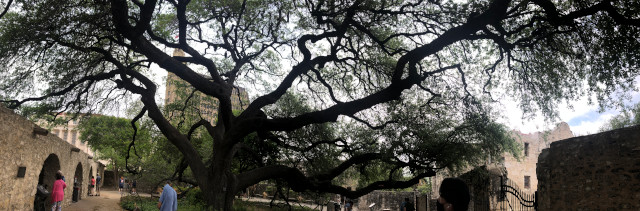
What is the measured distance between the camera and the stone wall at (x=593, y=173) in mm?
6988

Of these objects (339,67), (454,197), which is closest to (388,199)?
(339,67)

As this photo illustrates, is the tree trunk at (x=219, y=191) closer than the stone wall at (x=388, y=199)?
Yes

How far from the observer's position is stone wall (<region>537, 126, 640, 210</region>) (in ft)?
22.9

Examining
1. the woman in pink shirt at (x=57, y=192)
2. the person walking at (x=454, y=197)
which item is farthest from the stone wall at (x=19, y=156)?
the person walking at (x=454, y=197)

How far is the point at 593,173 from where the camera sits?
7770 mm

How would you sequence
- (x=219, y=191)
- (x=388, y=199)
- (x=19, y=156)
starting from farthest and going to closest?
1. (x=388, y=199)
2. (x=219, y=191)
3. (x=19, y=156)

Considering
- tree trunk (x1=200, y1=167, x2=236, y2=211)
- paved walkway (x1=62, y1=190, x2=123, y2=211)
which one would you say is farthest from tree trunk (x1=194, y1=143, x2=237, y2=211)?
paved walkway (x1=62, y1=190, x2=123, y2=211)

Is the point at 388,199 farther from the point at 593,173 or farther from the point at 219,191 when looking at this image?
the point at 593,173

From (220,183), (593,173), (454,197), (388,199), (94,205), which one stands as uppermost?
(593,173)

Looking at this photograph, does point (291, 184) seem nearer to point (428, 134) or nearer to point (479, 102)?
point (428, 134)

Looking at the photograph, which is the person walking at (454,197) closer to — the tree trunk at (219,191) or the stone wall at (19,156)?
the tree trunk at (219,191)

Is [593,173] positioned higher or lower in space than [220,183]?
higher

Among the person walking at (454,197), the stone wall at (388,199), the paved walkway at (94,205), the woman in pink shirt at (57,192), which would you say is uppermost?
the person walking at (454,197)

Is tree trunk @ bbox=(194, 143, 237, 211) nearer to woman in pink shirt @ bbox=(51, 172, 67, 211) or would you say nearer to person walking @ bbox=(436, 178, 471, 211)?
woman in pink shirt @ bbox=(51, 172, 67, 211)
